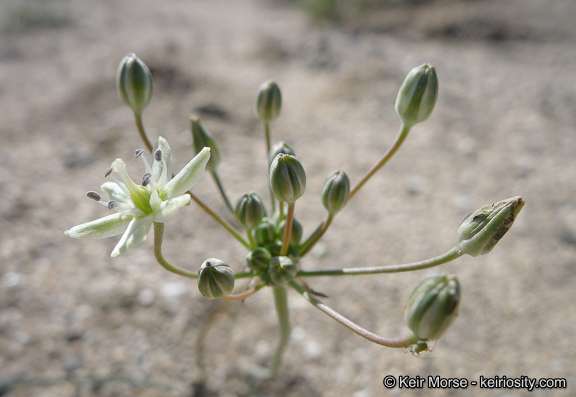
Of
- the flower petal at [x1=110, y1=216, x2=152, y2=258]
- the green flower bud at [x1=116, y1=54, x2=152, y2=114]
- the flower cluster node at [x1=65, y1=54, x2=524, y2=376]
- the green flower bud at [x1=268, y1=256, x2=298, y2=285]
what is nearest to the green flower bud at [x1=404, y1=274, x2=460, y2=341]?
the flower cluster node at [x1=65, y1=54, x2=524, y2=376]

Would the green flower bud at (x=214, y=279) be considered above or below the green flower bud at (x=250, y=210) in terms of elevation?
below

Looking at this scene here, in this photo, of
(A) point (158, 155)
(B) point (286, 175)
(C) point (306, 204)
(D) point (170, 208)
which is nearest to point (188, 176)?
(D) point (170, 208)

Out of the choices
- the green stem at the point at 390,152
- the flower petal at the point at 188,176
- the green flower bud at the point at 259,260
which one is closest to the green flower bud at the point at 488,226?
the green stem at the point at 390,152

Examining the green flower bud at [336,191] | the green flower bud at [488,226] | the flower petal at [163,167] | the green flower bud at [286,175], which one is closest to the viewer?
the green flower bud at [488,226]

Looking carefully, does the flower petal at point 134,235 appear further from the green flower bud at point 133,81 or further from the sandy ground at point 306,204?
the sandy ground at point 306,204

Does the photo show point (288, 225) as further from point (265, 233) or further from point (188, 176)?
point (188, 176)

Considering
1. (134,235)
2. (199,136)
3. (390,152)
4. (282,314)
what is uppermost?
(390,152)
